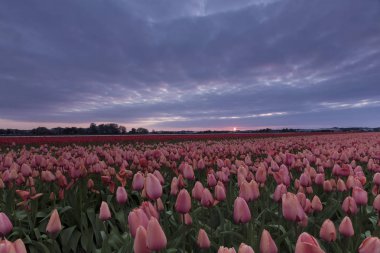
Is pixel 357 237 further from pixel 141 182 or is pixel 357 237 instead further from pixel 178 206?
pixel 141 182

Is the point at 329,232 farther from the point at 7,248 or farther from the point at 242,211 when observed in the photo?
the point at 7,248

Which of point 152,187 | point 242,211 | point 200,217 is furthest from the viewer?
point 200,217

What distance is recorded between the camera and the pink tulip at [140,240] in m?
1.96

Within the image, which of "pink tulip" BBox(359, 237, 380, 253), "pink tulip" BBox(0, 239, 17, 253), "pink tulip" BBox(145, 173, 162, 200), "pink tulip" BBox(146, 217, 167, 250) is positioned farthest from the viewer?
"pink tulip" BBox(145, 173, 162, 200)

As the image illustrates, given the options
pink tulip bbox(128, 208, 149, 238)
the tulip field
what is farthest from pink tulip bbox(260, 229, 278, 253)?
pink tulip bbox(128, 208, 149, 238)

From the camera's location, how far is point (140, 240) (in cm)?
197

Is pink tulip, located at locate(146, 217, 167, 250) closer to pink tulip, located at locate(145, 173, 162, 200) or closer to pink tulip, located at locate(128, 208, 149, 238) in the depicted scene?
pink tulip, located at locate(128, 208, 149, 238)

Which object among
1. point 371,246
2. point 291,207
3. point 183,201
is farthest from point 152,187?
point 371,246

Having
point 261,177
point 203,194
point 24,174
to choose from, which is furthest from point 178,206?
point 24,174

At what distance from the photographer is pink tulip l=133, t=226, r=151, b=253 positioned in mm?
1962

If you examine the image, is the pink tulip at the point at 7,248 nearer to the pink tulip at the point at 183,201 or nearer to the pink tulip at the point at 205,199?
the pink tulip at the point at 183,201

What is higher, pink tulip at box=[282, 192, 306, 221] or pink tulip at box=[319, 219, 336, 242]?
pink tulip at box=[282, 192, 306, 221]

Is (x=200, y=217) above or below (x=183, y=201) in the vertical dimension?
below

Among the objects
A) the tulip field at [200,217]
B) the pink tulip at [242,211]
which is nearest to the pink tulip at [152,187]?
the tulip field at [200,217]
